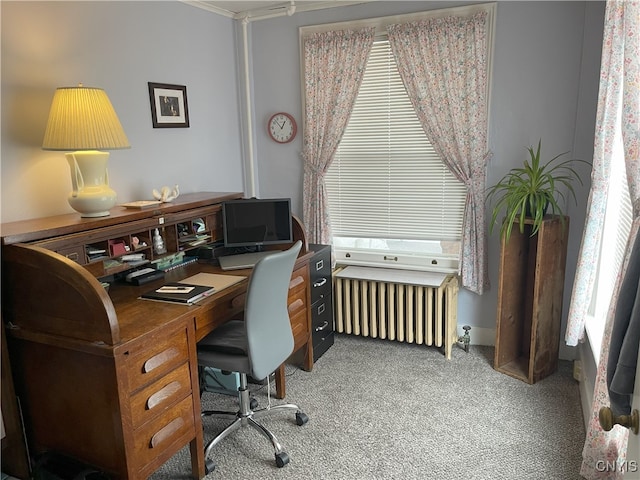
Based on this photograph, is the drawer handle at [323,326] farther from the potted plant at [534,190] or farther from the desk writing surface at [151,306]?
the potted plant at [534,190]

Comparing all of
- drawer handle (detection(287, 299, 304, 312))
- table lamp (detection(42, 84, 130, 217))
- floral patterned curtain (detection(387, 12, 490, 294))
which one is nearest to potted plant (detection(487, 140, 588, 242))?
floral patterned curtain (detection(387, 12, 490, 294))

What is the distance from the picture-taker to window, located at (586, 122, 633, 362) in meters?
2.38

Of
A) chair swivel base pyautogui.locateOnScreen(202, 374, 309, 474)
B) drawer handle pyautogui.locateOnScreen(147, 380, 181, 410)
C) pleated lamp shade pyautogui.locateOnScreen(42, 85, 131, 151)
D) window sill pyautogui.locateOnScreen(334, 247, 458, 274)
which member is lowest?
chair swivel base pyautogui.locateOnScreen(202, 374, 309, 474)

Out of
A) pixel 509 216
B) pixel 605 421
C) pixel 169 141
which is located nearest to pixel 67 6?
pixel 169 141

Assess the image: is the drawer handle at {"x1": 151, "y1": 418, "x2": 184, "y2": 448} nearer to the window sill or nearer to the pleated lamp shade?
the pleated lamp shade

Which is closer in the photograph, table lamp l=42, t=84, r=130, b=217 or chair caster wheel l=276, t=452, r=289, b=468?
table lamp l=42, t=84, r=130, b=217

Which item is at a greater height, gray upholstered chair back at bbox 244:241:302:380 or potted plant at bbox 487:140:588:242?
potted plant at bbox 487:140:588:242

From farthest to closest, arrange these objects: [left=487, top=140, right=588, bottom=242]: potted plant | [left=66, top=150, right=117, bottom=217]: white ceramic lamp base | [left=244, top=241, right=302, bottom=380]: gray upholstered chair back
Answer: [left=487, top=140, right=588, bottom=242]: potted plant < [left=66, top=150, right=117, bottom=217]: white ceramic lamp base < [left=244, top=241, right=302, bottom=380]: gray upholstered chair back

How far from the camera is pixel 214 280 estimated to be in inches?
95.8

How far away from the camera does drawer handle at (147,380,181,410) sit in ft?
6.12

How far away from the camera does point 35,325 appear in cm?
189

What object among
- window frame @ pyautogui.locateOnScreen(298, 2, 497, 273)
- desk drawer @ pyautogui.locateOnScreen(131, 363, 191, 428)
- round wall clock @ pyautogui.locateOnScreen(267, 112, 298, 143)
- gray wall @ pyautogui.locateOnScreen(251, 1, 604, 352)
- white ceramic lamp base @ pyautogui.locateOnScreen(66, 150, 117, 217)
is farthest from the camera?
round wall clock @ pyautogui.locateOnScreen(267, 112, 298, 143)

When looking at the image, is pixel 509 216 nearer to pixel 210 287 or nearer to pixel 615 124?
Answer: pixel 615 124

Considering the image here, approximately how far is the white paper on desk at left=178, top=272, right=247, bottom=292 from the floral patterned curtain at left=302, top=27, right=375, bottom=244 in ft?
4.53
